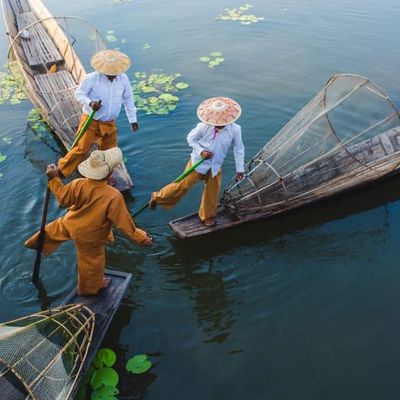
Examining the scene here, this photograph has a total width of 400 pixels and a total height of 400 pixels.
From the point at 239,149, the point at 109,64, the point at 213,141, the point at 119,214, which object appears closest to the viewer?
the point at 119,214

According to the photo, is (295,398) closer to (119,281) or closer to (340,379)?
(340,379)

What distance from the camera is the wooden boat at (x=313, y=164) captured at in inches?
228

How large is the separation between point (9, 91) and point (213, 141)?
684 centimetres

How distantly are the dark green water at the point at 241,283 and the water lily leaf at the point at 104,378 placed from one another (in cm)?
12

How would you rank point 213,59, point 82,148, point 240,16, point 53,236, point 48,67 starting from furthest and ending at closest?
point 240,16
point 213,59
point 48,67
point 82,148
point 53,236

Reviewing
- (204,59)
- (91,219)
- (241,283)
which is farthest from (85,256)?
(204,59)

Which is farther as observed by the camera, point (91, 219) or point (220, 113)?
point (220, 113)

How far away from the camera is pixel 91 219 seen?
13.3 ft

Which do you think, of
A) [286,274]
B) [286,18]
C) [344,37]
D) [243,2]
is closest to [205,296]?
[286,274]

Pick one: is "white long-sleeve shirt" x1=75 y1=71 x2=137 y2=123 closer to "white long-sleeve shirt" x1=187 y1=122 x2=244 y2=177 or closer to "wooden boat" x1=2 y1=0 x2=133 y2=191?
"wooden boat" x1=2 y1=0 x2=133 y2=191

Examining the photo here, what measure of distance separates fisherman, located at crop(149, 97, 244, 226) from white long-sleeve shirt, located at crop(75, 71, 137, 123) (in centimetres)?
133

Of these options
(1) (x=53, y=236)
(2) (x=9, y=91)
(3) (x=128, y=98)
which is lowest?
(2) (x=9, y=91)

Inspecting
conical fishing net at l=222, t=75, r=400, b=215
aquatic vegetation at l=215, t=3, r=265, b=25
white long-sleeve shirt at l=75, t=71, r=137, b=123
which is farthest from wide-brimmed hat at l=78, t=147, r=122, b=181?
aquatic vegetation at l=215, t=3, r=265, b=25

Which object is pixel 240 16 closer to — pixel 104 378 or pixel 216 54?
pixel 216 54
